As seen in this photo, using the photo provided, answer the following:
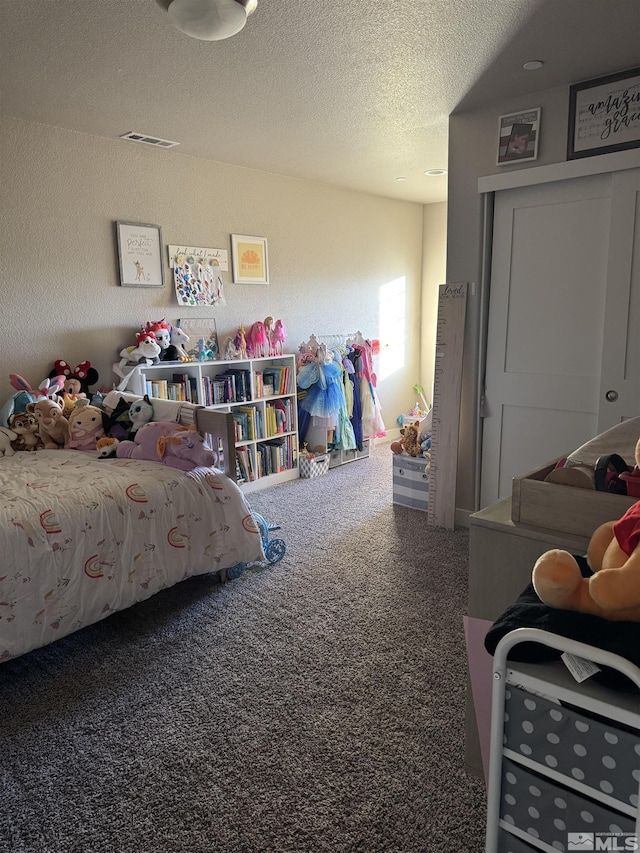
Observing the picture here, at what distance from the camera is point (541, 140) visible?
3076 mm

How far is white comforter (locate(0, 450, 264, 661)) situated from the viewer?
2.15m

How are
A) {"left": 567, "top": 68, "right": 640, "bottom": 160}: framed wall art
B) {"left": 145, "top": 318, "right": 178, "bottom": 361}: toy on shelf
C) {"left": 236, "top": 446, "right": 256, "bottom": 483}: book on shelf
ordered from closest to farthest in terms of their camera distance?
{"left": 567, "top": 68, "right": 640, "bottom": 160}: framed wall art < {"left": 145, "top": 318, "right": 178, "bottom": 361}: toy on shelf < {"left": 236, "top": 446, "right": 256, "bottom": 483}: book on shelf

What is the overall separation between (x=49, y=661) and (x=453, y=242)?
10.0 feet

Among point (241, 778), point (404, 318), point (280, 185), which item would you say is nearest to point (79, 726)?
point (241, 778)

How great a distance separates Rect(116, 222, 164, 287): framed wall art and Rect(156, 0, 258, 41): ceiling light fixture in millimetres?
2087

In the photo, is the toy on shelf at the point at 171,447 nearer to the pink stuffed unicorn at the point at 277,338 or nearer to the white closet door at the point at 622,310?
the pink stuffed unicorn at the point at 277,338

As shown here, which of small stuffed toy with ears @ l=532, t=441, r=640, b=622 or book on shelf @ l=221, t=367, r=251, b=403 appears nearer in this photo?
small stuffed toy with ears @ l=532, t=441, r=640, b=622

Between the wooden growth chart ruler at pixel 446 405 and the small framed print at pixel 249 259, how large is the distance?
5.84 feet

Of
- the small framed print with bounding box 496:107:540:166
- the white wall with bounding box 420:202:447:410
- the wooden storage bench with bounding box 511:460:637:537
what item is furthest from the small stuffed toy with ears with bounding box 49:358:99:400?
the white wall with bounding box 420:202:447:410

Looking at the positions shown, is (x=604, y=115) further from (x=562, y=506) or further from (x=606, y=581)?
(x=606, y=581)

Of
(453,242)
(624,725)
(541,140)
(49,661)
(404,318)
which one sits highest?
(541,140)

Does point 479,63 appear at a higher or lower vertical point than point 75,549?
higher

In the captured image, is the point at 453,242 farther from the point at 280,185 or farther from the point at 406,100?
the point at 280,185

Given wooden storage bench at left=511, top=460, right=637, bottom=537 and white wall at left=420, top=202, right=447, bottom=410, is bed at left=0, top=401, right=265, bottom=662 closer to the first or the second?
wooden storage bench at left=511, top=460, right=637, bottom=537
